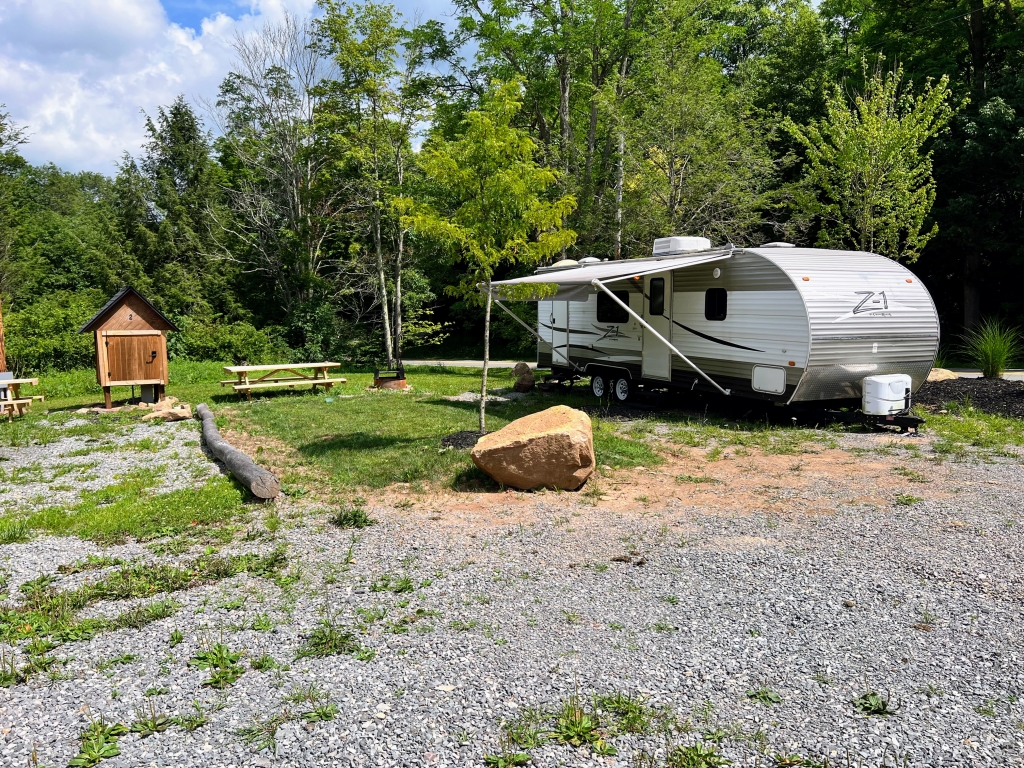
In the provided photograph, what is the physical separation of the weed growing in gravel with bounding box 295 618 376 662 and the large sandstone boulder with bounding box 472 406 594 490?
11.1 feet

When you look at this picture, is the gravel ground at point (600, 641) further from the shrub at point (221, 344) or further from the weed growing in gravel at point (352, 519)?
the shrub at point (221, 344)

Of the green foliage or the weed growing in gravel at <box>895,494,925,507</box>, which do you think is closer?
the weed growing in gravel at <box>895,494,925,507</box>

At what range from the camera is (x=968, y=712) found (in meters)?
3.40

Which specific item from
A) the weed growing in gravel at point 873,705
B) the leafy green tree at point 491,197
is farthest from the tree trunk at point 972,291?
the weed growing in gravel at point 873,705

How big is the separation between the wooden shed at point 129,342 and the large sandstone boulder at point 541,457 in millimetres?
8661

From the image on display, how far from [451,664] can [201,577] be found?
2.38 metres

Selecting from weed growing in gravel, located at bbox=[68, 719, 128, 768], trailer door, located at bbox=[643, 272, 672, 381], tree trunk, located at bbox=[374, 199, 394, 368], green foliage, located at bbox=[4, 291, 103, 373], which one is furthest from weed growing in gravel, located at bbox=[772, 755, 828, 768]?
green foliage, located at bbox=[4, 291, 103, 373]

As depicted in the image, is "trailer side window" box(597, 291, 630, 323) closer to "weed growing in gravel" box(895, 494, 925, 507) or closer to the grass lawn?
the grass lawn

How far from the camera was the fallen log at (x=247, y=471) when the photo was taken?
7.35 metres

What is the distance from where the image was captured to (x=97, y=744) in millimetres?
3217

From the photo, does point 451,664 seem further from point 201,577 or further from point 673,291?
point 673,291

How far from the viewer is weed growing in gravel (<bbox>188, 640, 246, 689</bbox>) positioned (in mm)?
3775

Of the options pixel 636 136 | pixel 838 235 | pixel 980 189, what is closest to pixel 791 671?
pixel 838 235

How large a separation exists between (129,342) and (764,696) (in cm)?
1312
